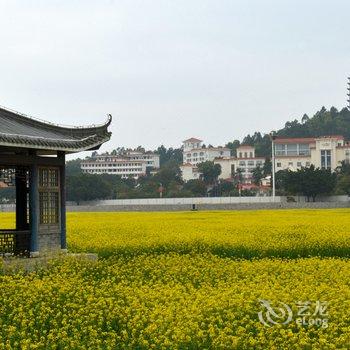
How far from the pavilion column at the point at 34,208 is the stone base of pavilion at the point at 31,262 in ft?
0.95

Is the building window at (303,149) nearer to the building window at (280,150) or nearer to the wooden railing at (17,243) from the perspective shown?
the building window at (280,150)

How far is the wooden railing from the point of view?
20.8 meters

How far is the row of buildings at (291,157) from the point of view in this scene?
469 feet

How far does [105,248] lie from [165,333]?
1364 cm

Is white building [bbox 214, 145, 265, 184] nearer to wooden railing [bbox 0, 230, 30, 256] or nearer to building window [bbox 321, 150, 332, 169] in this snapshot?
building window [bbox 321, 150, 332, 169]

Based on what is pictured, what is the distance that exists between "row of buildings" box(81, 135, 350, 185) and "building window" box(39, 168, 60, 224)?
121m

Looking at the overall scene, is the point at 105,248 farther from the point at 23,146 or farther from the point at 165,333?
the point at 165,333

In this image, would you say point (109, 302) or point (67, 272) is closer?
point (109, 302)

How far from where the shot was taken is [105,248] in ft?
80.1

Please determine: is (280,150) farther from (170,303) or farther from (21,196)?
(170,303)

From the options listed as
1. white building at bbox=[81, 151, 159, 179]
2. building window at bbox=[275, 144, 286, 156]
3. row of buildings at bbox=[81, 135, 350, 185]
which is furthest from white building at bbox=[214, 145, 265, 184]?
white building at bbox=[81, 151, 159, 179]

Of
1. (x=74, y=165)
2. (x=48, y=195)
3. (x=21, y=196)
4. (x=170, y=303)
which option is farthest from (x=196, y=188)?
(x=170, y=303)

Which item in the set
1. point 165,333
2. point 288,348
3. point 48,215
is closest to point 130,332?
point 165,333

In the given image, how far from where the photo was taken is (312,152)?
145500 millimetres
